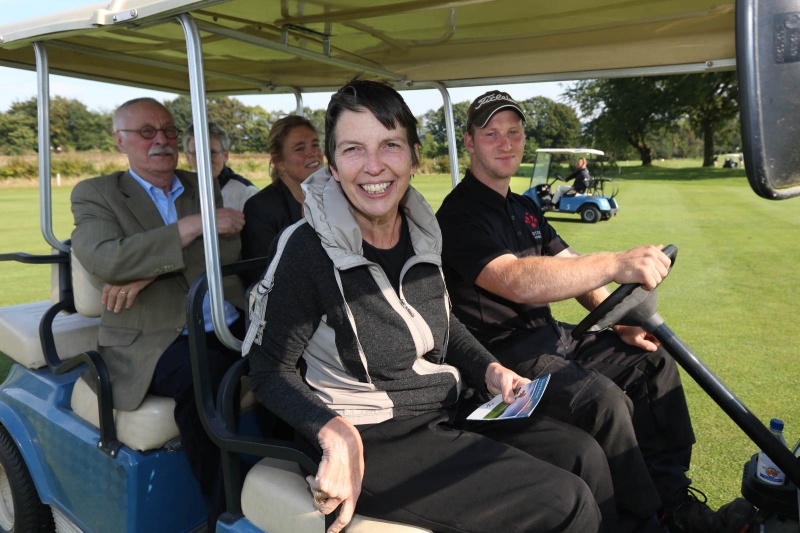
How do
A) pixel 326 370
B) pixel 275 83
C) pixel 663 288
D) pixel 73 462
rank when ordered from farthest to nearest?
pixel 663 288 < pixel 275 83 < pixel 73 462 < pixel 326 370

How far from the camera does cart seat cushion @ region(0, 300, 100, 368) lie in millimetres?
2580

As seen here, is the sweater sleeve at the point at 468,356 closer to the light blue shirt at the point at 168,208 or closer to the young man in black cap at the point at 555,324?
the young man in black cap at the point at 555,324

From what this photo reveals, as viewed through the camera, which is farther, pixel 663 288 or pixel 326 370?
pixel 663 288

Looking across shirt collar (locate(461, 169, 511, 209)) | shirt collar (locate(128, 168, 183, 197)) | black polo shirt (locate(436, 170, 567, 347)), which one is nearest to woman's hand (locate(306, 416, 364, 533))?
black polo shirt (locate(436, 170, 567, 347))

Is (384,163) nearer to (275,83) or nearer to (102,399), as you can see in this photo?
(102,399)

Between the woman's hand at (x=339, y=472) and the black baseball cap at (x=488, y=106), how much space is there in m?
1.62

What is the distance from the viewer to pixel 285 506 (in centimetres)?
159

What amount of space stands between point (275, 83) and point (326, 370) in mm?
2356

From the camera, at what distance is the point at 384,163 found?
1.71 m

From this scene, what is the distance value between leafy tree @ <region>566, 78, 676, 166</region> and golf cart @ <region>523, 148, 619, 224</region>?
22505 millimetres

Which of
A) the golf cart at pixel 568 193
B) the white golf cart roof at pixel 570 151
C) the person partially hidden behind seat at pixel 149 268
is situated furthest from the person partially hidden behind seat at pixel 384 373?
the white golf cart roof at pixel 570 151

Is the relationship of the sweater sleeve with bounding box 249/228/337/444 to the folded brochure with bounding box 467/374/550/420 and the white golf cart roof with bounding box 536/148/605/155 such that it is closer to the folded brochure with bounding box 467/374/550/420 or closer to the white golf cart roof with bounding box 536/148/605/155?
the folded brochure with bounding box 467/374/550/420

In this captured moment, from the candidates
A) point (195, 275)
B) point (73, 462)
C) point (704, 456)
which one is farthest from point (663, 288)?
point (73, 462)

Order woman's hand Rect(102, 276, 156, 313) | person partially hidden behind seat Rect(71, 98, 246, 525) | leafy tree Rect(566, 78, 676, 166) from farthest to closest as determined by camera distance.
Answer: leafy tree Rect(566, 78, 676, 166), woman's hand Rect(102, 276, 156, 313), person partially hidden behind seat Rect(71, 98, 246, 525)
